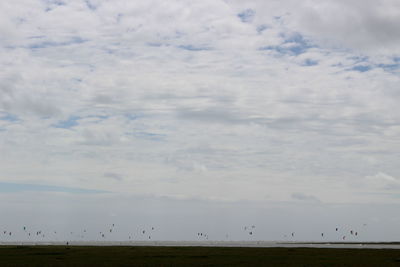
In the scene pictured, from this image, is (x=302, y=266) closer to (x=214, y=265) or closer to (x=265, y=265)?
(x=265, y=265)

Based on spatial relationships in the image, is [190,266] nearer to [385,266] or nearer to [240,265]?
[240,265]

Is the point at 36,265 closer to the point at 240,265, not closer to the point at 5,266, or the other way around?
the point at 5,266

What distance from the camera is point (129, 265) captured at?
8088 centimetres

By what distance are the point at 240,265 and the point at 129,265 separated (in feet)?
58.9

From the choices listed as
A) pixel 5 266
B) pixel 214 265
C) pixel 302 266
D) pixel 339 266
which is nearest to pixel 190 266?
pixel 214 265

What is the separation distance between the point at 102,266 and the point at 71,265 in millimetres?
5411

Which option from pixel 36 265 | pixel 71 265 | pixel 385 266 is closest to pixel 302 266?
pixel 385 266

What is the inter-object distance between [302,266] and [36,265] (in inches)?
1660

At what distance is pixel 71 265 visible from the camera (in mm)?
80750

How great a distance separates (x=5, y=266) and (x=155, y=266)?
23576mm

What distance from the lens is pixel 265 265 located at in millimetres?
81375

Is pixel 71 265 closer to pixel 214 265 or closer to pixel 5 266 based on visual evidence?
pixel 5 266

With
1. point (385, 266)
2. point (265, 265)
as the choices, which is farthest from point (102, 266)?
point (385, 266)

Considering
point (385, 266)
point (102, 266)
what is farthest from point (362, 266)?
point (102, 266)
